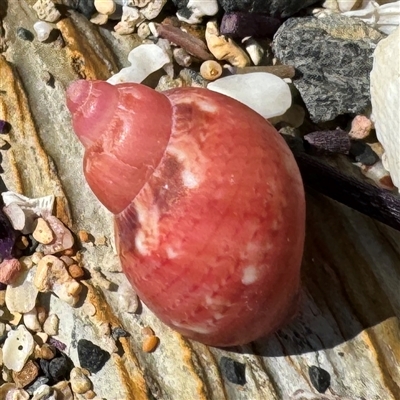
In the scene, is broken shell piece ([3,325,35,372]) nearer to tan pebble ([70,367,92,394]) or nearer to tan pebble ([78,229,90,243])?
tan pebble ([70,367,92,394])

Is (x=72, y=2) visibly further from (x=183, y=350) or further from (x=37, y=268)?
(x=183, y=350)

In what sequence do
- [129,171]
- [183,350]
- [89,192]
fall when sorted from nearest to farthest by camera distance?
[129,171], [183,350], [89,192]

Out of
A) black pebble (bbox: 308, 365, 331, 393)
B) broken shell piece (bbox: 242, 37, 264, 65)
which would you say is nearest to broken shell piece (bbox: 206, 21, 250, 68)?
broken shell piece (bbox: 242, 37, 264, 65)

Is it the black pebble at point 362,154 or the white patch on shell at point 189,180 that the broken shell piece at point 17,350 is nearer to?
the white patch on shell at point 189,180

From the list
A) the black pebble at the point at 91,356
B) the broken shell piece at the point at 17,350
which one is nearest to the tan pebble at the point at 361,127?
the black pebble at the point at 91,356

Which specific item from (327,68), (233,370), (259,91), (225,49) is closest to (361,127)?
(327,68)

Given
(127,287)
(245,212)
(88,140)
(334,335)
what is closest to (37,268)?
(127,287)
